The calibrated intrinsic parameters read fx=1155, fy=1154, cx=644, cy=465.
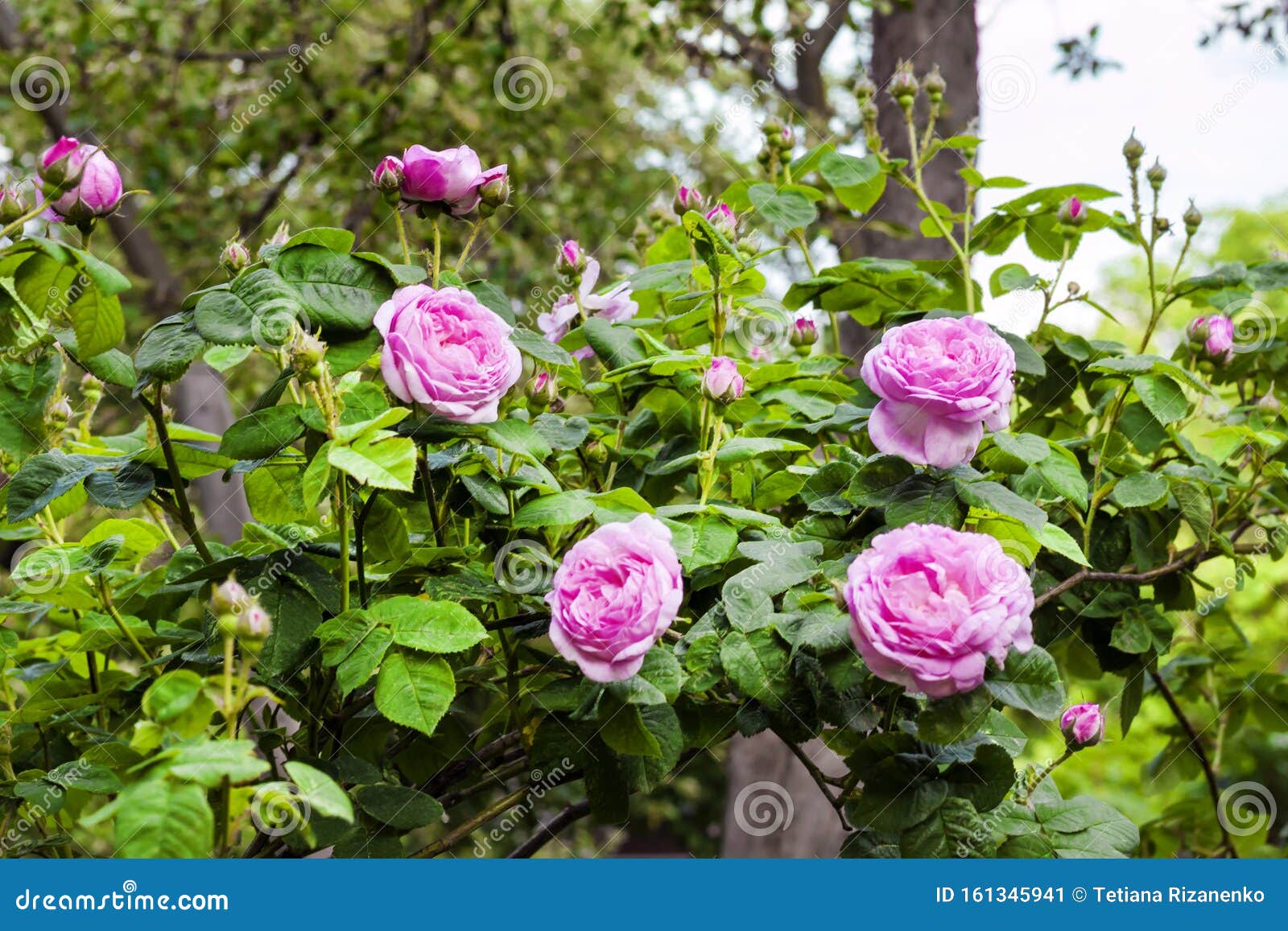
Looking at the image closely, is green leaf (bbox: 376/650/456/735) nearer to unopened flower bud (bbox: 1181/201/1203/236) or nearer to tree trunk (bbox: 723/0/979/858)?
unopened flower bud (bbox: 1181/201/1203/236)

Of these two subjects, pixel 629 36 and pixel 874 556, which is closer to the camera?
pixel 874 556

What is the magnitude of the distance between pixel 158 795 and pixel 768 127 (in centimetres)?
106

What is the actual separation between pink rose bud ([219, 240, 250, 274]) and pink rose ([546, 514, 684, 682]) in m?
0.39

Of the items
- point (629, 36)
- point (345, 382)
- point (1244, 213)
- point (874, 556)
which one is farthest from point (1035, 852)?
point (1244, 213)

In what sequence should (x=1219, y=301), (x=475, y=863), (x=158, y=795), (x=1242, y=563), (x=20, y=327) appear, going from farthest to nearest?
A: (x=1219, y=301) → (x=1242, y=563) → (x=20, y=327) → (x=475, y=863) → (x=158, y=795)

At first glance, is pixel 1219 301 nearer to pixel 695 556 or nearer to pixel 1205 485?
pixel 1205 485

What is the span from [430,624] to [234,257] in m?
0.35

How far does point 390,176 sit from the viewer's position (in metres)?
0.96

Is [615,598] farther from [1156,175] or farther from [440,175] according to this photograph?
[1156,175]

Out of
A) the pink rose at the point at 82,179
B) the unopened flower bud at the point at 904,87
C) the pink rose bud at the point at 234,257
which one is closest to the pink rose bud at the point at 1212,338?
the unopened flower bud at the point at 904,87

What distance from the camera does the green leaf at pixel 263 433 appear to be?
912 mm

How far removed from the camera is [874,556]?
84cm

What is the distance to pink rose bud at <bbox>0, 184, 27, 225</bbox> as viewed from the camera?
0.88 metres

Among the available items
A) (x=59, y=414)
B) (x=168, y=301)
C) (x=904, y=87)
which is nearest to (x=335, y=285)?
(x=59, y=414)
